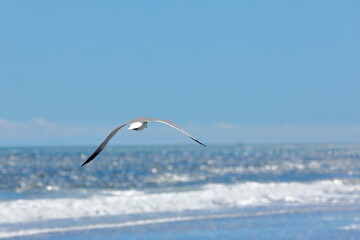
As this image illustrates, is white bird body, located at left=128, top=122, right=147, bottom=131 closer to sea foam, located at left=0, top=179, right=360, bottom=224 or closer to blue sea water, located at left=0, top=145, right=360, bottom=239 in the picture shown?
blue sea water, located at left=0, top=145, right=360, bottom=239

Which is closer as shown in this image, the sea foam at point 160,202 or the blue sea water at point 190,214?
the blue sea water at point 190,214

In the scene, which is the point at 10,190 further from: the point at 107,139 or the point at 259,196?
the point at 107,139

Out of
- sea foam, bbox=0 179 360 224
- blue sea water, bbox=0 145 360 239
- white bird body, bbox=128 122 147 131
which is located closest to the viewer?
white bird body, bbox=128 122 147 131

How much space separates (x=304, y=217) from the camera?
1518 centimetres

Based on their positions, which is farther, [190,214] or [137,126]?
[190,214]

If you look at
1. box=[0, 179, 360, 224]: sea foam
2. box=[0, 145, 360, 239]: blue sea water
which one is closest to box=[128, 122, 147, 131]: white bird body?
box=[0, 145, 360, 239]: blue sea water

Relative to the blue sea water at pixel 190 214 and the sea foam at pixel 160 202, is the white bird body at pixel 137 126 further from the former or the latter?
the sea foam at pixel 160 202

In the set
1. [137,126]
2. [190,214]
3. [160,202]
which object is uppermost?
[137,126]

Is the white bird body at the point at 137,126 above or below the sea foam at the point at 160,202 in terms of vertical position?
above

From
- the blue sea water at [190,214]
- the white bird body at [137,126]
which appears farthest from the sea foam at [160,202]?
the white bird body at [137,126]

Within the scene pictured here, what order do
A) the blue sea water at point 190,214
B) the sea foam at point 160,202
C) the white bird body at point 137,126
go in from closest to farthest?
the white bird body at point 137,126, the blue sea water at point 190,214, the sea foam at point 160,202

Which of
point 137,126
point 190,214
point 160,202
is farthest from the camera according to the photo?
point 160,202

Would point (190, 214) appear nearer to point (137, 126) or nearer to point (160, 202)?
point (160, 202)

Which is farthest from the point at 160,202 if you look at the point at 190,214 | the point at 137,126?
the point at 137,126
